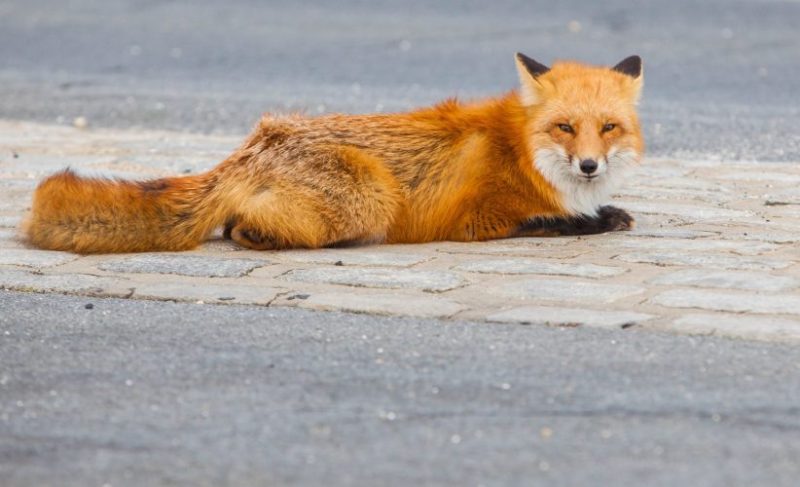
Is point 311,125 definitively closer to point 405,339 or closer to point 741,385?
point 405,339

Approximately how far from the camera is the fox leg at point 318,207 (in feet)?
20.5

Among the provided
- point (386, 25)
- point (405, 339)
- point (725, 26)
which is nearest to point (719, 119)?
point (725, 26)

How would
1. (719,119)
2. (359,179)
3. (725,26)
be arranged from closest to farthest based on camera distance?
(359,179)
(719,119)
(725,26)

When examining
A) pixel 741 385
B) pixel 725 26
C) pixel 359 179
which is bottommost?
pixel 741 385

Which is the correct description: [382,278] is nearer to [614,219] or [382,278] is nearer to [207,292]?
[207,292]

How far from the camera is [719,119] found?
10.2 m

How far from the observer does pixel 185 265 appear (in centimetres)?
597

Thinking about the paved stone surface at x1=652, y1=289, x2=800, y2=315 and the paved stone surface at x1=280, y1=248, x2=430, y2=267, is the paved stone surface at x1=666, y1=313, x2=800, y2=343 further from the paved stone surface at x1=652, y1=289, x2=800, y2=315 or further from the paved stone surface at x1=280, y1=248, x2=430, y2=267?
the paved stone surface at x1=280, y1=248, x2=430, y2=267

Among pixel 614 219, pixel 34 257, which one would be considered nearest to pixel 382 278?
pixel 614 219

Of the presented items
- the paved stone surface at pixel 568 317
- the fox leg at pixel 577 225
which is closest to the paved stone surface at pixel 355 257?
the fox leg at pixel 577 225

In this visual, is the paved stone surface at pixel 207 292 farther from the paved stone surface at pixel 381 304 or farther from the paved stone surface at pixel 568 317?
the paved stone surface at pixel 568 317

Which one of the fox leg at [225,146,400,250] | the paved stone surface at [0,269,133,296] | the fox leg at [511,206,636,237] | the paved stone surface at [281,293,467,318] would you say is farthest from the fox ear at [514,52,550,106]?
the paved stone surface at [0,269,133,296]

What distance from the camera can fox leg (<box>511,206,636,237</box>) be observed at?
6625 mm

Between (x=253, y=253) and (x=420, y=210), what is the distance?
2.79ft
